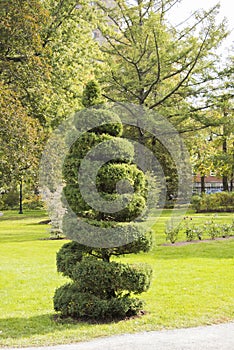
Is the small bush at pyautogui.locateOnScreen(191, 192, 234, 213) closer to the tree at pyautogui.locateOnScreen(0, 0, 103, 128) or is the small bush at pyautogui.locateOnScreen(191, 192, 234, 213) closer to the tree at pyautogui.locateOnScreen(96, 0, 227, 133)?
the tree at pyautogui.locateOnScreen(96, 0, 227, 133)

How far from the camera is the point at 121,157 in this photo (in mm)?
6914

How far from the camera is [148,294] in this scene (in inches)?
336

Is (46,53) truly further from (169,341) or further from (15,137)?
(169,341)

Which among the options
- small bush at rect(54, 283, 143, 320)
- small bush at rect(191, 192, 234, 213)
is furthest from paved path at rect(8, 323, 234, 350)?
small bush at rect(191, 192, 234, 213)

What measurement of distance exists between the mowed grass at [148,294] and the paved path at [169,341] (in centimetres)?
23

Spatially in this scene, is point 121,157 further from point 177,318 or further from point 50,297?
point 50,297

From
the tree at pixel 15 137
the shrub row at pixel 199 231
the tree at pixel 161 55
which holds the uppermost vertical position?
the tree at pixel 161 55

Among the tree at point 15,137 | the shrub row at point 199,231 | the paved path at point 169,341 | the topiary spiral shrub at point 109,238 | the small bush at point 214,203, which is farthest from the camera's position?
the small bush at point 214,203

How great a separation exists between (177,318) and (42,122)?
1059 cm

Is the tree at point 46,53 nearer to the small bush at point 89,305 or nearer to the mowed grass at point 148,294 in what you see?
the mowed grass at point 148,294

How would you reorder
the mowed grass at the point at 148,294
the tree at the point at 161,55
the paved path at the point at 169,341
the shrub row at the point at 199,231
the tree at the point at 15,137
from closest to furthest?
the paved path at the point at 169,341 < the mowed grass at the point at 148,294 < the tree at the point at 15,137 < the shrub row at the point at 199,231 < the tree at the point at 161,55

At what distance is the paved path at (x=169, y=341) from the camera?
17.7 ft

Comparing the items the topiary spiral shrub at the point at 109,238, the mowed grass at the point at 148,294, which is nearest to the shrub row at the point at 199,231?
the mowed grass at the point at 148,294

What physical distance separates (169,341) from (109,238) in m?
1.73
